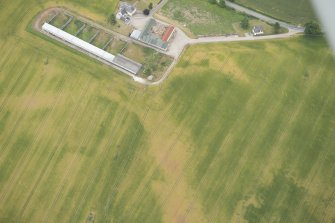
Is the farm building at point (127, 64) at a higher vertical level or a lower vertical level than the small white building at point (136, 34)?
lower

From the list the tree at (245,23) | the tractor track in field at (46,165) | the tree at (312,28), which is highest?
the tree at (312,28)

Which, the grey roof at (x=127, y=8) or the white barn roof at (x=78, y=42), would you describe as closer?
the white barn roof at (x=78, y=42)

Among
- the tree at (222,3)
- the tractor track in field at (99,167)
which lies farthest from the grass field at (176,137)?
the tree at (222,3)

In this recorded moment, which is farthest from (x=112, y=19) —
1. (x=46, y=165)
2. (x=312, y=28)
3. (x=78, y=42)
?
(x=312, y=28)

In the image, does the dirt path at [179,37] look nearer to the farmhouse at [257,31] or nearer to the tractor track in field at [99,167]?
the farmhouse at [257,31]

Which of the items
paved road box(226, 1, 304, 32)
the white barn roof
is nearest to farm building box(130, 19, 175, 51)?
the white barn roof

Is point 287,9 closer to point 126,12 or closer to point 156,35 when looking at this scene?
point 156,35

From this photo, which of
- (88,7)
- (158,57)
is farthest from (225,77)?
(88,7)

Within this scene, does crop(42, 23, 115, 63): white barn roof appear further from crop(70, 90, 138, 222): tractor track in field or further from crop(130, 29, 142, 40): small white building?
crop(70, 90, 138, 222): tractor track in field
